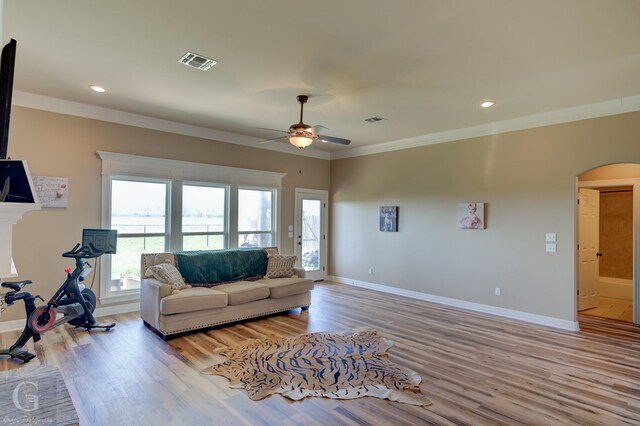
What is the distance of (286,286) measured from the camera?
17.5 feet

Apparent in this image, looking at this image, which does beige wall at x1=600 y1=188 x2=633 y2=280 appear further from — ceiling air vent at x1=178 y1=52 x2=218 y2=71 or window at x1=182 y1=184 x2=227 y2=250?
ceiling air vent at x1=178 y1=52 x2=218 y2=71

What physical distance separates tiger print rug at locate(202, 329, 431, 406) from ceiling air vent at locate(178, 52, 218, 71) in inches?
120

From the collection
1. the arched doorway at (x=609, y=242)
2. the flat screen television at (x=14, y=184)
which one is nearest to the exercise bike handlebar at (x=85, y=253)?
the flat screen television at (x=14, y=184)

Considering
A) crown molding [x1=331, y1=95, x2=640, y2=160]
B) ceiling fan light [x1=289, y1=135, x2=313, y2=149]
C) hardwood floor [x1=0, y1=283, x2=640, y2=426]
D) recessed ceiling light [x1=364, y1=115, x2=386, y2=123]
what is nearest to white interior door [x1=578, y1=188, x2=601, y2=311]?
hardwood floor [x1=0, y1=283, x2=640, y2=426]

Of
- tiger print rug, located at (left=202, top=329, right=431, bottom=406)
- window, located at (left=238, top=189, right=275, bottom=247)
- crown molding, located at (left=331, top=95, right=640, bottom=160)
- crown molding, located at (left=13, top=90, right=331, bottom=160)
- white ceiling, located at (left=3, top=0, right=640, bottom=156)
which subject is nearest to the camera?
white ceiling, located at (left=3, top=0, right=640, bottom=156)

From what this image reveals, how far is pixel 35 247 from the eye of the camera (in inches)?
185

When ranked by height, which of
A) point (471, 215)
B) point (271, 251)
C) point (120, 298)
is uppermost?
point (471, 215)

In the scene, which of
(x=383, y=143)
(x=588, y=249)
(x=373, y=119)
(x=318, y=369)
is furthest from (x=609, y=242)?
(x=318, y=369)

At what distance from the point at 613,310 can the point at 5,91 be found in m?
8.11

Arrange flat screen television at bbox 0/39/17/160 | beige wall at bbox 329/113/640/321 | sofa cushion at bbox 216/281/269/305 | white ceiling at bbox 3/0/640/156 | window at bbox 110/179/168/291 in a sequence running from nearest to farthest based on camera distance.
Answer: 1. flat screen television at bbox 0/39/17/160
2. white ceiling at bbox 3/0/640/156
3. sofa cushion at bbox 216/281/269/305
4. beige wall at bbox 329/113/640/321
5. window at bbox 110/179/168/291

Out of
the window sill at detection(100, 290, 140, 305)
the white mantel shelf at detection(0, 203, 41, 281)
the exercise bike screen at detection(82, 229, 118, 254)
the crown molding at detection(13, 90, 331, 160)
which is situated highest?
the crown molding at detection(13, 90, 331, 160)

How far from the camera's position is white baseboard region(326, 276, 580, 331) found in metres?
4.93

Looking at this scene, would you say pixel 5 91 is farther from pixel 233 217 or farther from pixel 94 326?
pixel 233 217

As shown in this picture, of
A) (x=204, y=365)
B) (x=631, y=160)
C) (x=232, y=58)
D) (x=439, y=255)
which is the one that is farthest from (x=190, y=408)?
(x=631, y=160)
